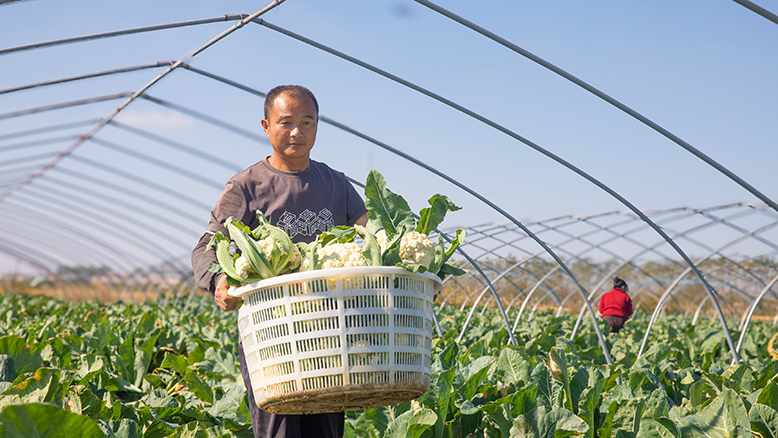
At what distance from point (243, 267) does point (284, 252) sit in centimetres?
13

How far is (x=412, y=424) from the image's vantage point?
8.39 ft

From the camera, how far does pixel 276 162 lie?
2.50 m

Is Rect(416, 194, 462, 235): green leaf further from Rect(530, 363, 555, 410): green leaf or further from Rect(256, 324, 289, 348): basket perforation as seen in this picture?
Rect(530, 363, 555, 410): green leaf

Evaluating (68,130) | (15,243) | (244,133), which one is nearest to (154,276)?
(15,243)

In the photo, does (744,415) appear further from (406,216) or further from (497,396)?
(406,216)

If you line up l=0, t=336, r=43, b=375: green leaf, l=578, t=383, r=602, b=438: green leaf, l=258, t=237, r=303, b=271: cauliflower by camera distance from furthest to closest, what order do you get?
l=0, t=336, r=43, b=375: green leaf, l=578, t=383, r=602, b=438: green leaf, l=258, t=237, r=303, b=271: cauliflower

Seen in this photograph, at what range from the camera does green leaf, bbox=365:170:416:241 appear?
2029mm

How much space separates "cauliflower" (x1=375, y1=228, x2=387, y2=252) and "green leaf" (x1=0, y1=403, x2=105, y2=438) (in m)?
0.95

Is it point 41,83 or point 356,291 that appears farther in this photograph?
point 41,83

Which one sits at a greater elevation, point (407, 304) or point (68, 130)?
point (68, 130)

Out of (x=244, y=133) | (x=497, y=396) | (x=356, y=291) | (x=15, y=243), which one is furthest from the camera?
(x=15, y=243)

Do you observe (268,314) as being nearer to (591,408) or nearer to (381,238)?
(381,238)

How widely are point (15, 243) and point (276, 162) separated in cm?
2638

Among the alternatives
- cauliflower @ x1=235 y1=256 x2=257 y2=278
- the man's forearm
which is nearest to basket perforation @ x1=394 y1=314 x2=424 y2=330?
cauliflower @ x1=235 y1=256 x2=257 y2=278
